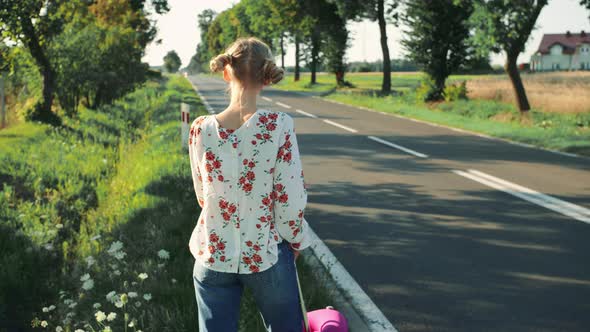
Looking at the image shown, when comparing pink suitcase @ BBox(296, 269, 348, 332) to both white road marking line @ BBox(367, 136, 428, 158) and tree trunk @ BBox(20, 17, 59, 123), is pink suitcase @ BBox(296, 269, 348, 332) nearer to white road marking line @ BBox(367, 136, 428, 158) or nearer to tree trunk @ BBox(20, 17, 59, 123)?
white road marking line @ BBox(367, 136, 428, 158)

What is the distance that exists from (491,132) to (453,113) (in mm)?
6202

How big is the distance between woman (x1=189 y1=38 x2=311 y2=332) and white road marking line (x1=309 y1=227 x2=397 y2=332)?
162 cm

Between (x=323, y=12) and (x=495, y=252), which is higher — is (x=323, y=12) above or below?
above

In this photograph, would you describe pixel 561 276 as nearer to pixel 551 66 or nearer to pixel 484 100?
pixel 484 100

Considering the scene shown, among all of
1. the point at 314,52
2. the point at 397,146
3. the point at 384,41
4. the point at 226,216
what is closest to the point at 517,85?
the point at 397,146

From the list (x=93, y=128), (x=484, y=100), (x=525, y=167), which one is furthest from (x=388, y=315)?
(x=484, y=100)

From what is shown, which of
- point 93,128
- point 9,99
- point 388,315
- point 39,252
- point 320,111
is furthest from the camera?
point 320,111

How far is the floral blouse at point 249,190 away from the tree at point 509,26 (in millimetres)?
17163

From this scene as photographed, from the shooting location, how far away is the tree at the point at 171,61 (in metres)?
124

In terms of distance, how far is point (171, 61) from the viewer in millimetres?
125062

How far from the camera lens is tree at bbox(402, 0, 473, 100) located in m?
24.6

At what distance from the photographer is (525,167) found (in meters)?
9.85

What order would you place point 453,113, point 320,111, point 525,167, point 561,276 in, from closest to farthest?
point 561,276
point 525,167
point 453,113
point 320,111

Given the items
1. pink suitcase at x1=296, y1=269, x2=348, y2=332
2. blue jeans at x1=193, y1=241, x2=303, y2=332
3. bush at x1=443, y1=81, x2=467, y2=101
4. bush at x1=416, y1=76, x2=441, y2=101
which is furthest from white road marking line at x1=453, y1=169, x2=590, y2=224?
bush at x1=416, y1=76, x2=441, y2=101
